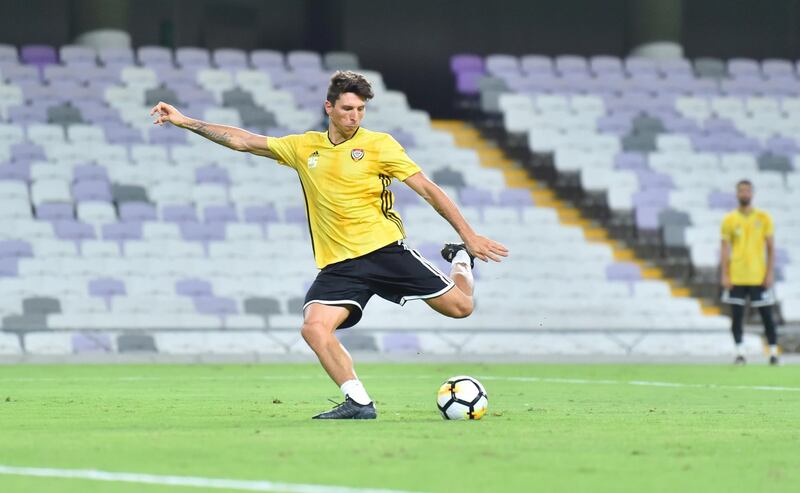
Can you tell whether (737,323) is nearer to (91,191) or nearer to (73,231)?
(73,231)

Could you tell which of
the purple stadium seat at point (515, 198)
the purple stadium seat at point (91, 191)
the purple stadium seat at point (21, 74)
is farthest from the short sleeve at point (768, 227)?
the purple stadium seat at point (21, 74)

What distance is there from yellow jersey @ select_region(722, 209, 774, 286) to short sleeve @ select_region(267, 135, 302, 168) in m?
10.1

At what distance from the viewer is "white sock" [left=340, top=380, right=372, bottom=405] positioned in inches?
347

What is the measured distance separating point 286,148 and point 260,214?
1311 cm

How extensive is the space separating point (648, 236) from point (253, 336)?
7343 millimetres

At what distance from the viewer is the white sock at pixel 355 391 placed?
8805 mm

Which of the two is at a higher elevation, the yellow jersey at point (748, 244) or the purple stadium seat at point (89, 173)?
the purple stadium seat at point (89, 173)

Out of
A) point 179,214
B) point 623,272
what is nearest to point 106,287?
point 179,214

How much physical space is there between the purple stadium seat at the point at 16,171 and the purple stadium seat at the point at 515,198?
7.45 m

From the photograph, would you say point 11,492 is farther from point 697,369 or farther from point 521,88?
point 521,88

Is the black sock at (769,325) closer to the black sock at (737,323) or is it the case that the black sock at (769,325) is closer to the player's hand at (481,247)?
the black sock at (737,323)

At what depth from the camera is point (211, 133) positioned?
9375mm

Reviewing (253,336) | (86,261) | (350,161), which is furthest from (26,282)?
(350,161)

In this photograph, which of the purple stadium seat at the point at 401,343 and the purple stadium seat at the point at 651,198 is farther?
the purple stadium seat at the point at 651,198
